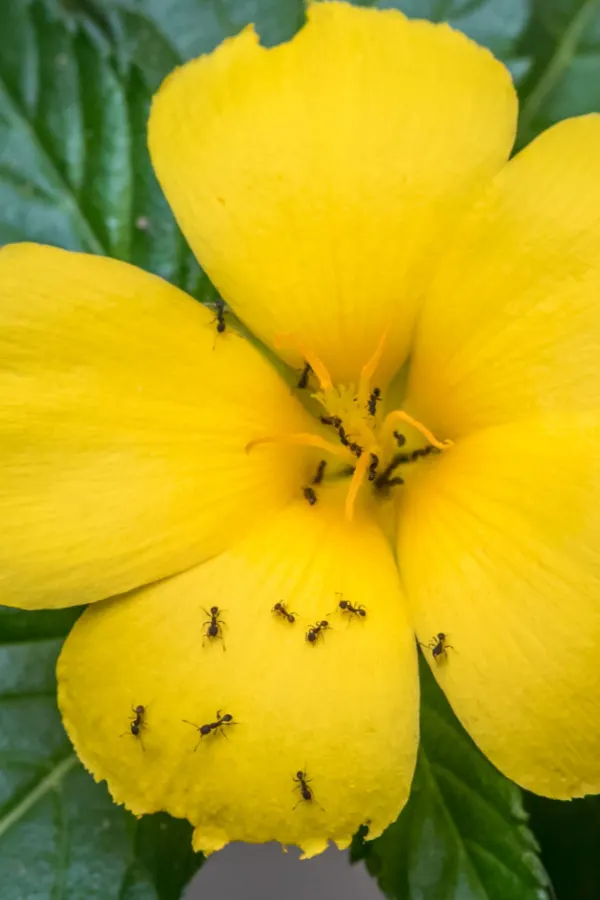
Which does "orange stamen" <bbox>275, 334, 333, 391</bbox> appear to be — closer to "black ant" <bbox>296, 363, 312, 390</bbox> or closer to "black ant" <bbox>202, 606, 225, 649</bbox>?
"black ant" <bbox>296, 363, 312, 390</bbox>

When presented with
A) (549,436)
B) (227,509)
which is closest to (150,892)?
(227,509)

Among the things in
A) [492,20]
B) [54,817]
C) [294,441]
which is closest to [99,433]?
[294,441]

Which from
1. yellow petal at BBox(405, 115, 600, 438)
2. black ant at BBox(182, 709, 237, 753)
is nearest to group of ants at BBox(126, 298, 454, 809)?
black ant at BBox(182, 709, 237, 753)

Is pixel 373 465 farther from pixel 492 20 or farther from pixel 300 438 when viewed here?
pixel 492 20

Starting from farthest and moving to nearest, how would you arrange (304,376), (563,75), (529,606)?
(563,75) → (304,376) → (529,606)

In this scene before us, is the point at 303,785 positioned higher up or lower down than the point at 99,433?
lower down

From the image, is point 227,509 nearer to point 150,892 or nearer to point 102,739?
point 102,739

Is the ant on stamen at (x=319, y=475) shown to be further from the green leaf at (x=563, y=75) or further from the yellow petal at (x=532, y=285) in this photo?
the green leaf at (x=563, y=75)
